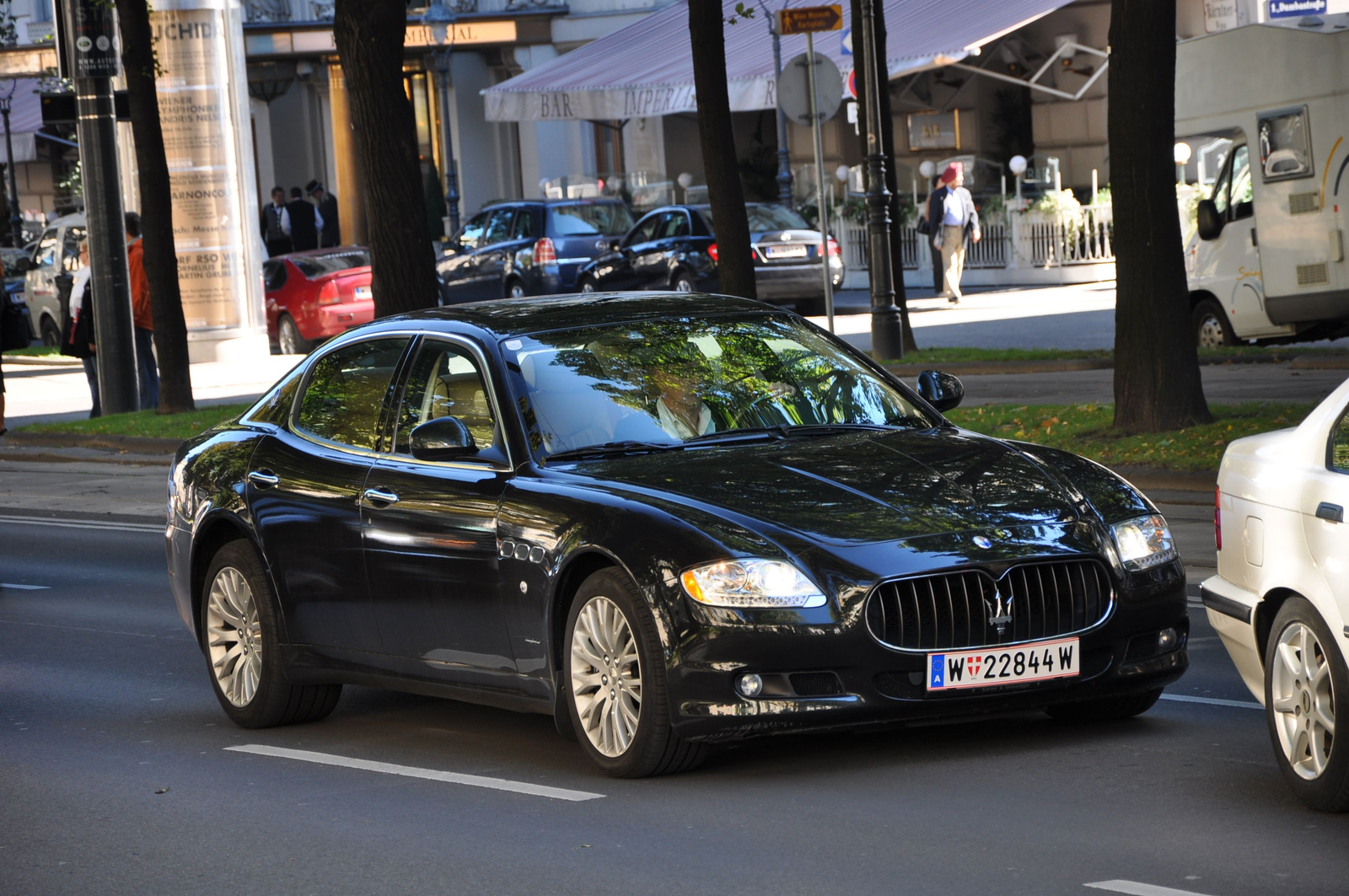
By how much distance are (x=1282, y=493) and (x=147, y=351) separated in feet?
63.4

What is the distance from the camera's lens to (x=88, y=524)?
16203 mm

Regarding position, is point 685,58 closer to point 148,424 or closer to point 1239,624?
point 148,424

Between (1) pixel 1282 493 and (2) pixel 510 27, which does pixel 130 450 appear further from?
(2) pixel 510 27

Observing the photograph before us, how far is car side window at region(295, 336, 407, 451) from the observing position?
821 centimetres

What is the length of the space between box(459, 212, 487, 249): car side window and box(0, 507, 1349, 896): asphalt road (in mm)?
26594

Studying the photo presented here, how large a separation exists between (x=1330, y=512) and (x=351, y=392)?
3960 mm

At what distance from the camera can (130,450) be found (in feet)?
69.3

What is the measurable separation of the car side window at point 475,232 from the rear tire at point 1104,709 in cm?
2812

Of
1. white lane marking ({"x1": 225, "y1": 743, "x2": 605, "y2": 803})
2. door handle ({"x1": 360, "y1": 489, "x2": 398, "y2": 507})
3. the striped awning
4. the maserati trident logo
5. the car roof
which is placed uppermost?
the striped awning

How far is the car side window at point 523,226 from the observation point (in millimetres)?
33688

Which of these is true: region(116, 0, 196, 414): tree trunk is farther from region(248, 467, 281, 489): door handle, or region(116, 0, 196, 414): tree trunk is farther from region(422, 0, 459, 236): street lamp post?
region(422, 0, 459, 236): street lamp post

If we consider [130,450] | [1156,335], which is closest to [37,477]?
[130,450]

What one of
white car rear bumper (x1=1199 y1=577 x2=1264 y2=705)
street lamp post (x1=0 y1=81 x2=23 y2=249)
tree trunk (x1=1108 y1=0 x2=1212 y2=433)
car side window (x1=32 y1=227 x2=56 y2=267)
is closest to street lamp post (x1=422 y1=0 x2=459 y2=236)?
street lamp post (x1=0 y1=81 x2=23 y2=249)

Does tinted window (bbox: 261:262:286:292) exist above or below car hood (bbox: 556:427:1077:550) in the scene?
above
